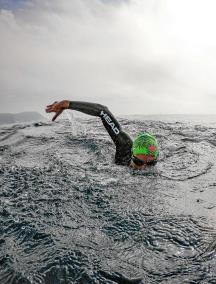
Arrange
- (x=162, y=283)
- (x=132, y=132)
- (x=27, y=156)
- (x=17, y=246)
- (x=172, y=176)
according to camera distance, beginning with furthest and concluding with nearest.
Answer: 1. (x=132, y=132)
2. (x=27, y=156)
3. (x=172, y=176)
4. (x=17, y=246)
5. (x=162, y=283)

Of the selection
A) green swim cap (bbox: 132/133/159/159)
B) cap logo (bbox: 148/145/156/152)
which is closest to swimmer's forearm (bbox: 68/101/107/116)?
green swim cap (bbox: 132/133/159/159)

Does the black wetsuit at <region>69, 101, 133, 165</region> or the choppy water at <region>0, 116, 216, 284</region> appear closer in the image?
the choppy water at <region>0, 116, 216, 284</region>

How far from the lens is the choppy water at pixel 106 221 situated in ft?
12.2

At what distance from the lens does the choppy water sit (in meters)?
3.71

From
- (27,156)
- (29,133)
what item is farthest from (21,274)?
(29,133)

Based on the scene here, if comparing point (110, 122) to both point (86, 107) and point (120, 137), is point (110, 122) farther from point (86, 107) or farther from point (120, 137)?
point (86, 107)

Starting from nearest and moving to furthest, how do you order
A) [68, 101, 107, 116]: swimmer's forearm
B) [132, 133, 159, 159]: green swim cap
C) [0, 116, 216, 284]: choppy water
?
[0, 116, 216, 284]: choppy water < [132, 133, 159, 159]: green swim cap < [68, 101, 107, 116]: swimmer's forearm

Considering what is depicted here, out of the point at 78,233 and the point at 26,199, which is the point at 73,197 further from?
the point at 78,233

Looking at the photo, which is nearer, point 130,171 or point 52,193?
point 52,193

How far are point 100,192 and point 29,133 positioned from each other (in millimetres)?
9549

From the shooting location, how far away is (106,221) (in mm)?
5016

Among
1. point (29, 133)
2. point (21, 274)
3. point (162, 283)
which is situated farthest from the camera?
point (29, 133)

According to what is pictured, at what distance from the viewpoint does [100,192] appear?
6344 mm

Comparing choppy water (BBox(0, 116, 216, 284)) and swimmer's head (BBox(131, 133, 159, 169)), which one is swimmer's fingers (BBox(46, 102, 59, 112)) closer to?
choppy water (BBox(0, 116, 216, 284))
